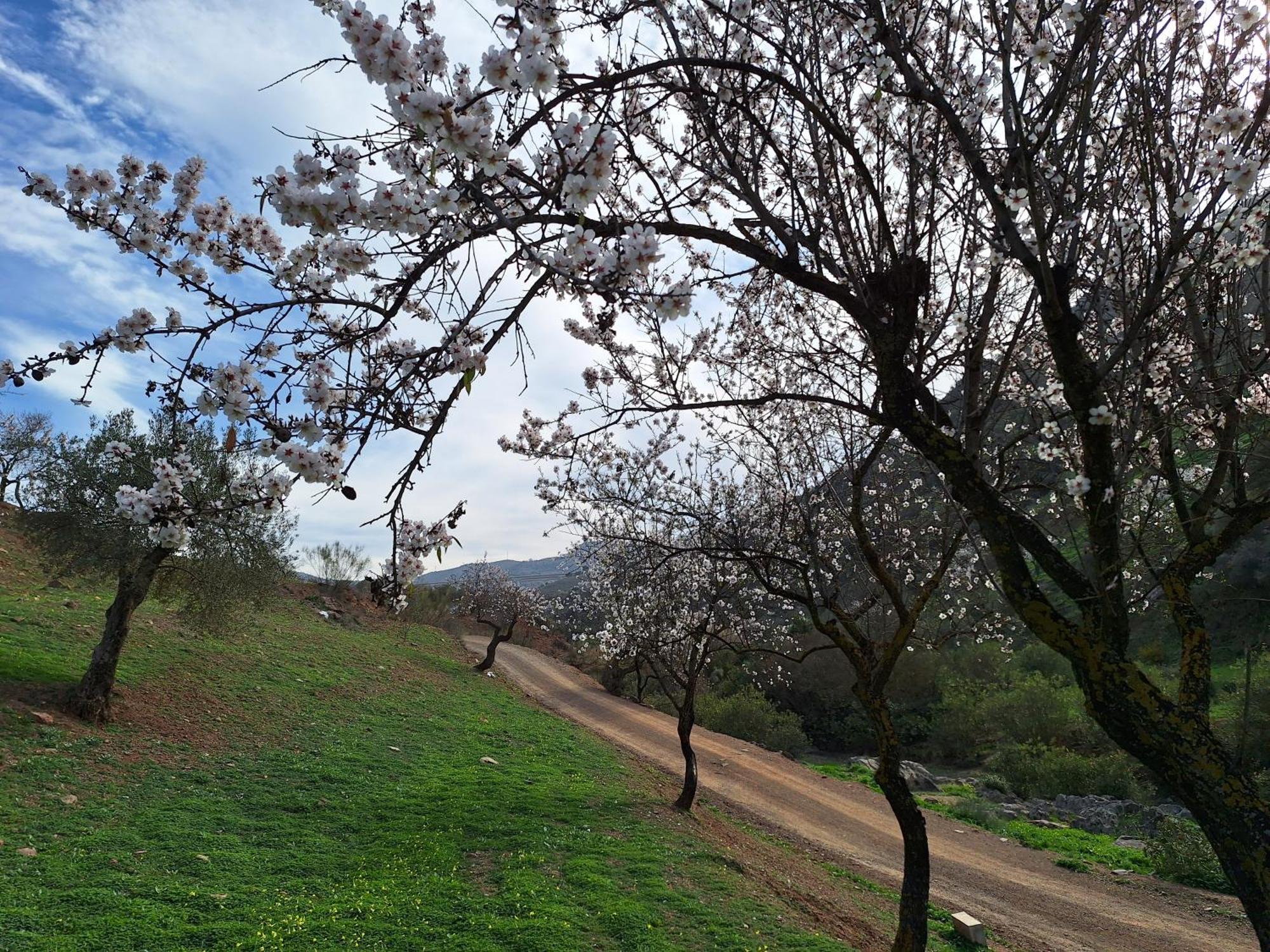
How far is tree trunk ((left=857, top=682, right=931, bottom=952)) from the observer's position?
229 inches

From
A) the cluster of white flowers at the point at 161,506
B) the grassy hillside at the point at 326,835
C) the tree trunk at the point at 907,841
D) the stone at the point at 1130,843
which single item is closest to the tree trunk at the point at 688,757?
the grassy hillside at the point at 326,835

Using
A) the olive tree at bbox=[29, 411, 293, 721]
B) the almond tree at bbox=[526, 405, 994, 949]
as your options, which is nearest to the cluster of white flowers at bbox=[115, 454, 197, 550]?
the almond tree at bbox=[526, 405, 994, 949]

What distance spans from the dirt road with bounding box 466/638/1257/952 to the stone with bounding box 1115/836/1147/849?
5.66ft

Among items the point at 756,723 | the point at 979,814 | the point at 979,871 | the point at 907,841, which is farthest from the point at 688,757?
the point at 756,723

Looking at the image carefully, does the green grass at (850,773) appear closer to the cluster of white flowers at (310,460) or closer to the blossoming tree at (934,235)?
the blossoming tree at (934,235)

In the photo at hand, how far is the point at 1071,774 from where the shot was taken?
635 inches

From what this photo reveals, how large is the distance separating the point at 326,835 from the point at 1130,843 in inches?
532

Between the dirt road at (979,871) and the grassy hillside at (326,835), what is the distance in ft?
4.51

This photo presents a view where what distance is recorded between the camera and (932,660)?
2269 cm

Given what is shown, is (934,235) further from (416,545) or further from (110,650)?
(110,650)

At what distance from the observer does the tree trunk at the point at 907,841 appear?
5.83 metres

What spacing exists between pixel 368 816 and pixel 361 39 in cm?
906

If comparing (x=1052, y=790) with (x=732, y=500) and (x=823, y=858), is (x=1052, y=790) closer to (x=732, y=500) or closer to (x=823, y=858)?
(x=823, y=858)

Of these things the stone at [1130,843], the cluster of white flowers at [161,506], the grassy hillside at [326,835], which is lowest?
the grassy hillside at [326,835]
